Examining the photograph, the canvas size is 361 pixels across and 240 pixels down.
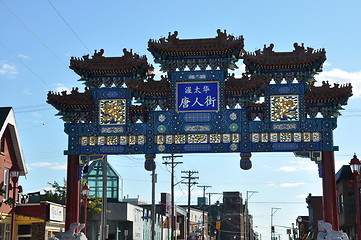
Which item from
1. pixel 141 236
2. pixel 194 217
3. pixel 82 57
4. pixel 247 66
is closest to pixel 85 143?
pixel 82 57

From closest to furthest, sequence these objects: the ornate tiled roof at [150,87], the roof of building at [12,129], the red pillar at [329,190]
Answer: the red pillar at [329,190]
the ornate tiled roof at [150,87]
the roof of building at [12,129]

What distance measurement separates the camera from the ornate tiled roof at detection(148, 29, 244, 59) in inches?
863

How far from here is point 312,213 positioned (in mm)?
70625

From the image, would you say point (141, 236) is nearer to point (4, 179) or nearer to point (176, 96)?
point (4, 179)

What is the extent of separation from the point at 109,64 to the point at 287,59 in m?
7.04

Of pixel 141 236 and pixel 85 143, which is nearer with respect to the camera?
pixel 85 143

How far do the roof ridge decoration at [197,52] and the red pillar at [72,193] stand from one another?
5235 millimetres

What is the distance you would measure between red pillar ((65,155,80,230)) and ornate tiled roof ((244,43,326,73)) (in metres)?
7.97

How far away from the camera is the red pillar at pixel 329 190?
20.8 meters

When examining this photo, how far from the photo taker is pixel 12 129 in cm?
3180

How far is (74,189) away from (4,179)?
1033 cm

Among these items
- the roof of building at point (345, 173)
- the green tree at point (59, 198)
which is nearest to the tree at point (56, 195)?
the green tree at point (59, 198)

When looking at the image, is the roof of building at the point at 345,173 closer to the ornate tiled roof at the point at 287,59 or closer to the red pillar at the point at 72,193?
the ornate tiled roof at the point at 287,59

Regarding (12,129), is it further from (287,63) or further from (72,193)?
(287,63)
